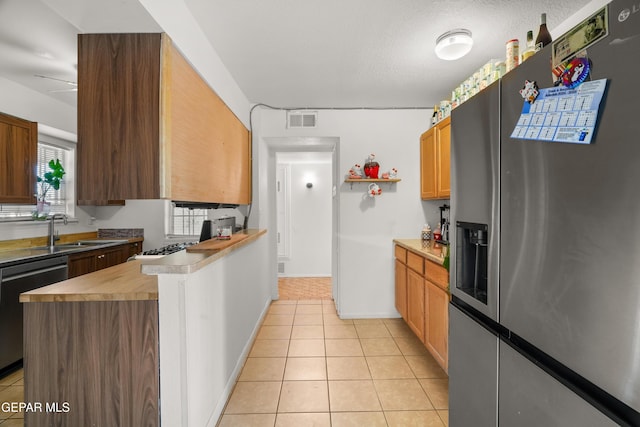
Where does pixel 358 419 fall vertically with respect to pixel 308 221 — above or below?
below

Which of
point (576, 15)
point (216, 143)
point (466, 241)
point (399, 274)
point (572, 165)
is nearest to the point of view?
point (572, 165)

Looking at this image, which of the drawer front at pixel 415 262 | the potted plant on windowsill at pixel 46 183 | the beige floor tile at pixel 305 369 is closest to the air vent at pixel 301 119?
the drawer front at pixel 415 262

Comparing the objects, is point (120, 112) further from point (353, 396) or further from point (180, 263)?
point (353, 396)

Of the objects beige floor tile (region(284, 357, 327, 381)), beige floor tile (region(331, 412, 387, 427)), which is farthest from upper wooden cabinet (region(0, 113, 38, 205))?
beige floor tile (region(331, 412, 387, 427))

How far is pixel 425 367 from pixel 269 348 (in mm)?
1352

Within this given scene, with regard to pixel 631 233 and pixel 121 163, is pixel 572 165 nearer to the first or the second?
pixel 631 233

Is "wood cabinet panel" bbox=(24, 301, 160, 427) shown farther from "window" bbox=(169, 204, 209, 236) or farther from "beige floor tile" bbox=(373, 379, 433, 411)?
"window" bbox=(169, 204, 209, 236)

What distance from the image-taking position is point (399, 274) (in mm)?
3344

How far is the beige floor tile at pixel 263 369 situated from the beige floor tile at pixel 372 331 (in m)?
0.92

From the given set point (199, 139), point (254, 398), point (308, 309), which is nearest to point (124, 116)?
point (199, 139)

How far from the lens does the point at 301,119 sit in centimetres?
356

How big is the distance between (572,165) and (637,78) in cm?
22

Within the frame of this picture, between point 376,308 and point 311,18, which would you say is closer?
point 311,18

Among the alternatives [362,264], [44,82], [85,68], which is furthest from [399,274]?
[44,82]
